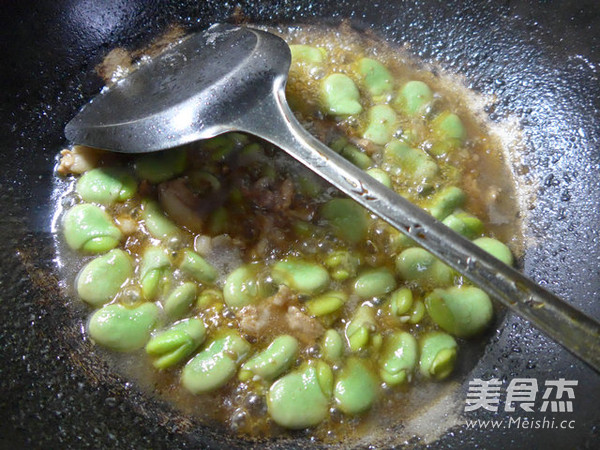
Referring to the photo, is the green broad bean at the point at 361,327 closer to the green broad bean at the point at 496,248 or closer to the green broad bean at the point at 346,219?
the green broad bean at the point at 346,219

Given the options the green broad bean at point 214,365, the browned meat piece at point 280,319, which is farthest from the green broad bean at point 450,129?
the green broad bean at point 214,365

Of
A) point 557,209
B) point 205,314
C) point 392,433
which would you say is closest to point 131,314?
point 205,314

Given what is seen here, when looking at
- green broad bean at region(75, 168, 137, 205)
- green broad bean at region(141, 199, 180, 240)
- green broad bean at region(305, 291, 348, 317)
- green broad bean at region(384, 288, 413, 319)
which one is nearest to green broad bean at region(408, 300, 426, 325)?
green broad bean at region(384, 288, 413, 319)

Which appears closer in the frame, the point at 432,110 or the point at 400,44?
the point at 432,110

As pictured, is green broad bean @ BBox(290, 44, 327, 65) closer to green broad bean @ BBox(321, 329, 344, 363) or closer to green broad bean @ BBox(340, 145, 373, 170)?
green broad bean @ BBox(340, 145, 373, 170)

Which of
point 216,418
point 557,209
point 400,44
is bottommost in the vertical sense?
point 216,418

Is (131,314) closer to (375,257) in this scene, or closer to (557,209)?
(375,257)
